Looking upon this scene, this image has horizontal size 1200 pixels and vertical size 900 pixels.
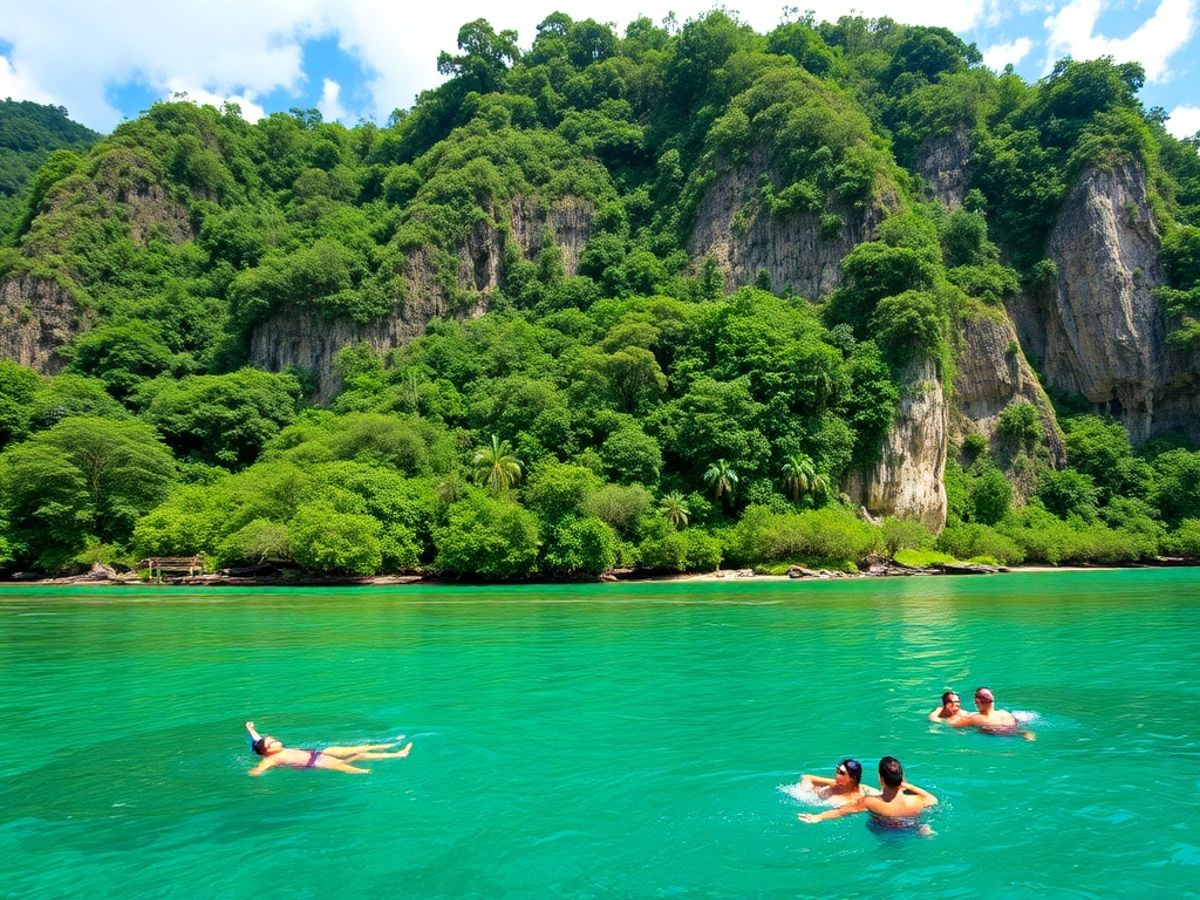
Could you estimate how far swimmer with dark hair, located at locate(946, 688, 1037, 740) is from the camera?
11.0m

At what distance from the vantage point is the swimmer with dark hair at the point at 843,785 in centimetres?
816

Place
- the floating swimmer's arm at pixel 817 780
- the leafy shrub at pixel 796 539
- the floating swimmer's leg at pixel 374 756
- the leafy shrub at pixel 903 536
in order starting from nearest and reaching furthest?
the floating swimmer's arm at pixel 817 780, the floating swimmer's leg at pixel 374 756, the leafy shrub at pixel 796 539, the leafy shrub at pixel 903 536

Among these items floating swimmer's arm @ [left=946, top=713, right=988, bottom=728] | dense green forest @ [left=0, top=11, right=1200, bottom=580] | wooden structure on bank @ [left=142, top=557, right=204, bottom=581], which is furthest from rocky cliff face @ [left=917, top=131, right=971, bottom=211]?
floating swimmer's arm @ [left=946, top=713, right=988, bottom=728]

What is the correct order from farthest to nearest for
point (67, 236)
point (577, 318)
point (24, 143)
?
point (24, 143), point (67, 236), point (577, 318)

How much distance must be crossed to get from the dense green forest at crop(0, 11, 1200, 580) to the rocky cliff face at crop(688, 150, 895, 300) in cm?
142

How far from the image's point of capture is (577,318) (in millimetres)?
72312

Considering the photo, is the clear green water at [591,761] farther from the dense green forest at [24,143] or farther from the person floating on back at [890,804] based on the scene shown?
the dense green forest at [24,143]

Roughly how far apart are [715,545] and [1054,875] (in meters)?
41.1

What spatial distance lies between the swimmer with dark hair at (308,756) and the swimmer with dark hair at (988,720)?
27.5 ft

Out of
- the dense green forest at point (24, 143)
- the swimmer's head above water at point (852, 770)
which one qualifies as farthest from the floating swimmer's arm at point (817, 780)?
the dense green forest at point (24, 143)

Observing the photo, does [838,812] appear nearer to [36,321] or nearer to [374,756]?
[374,756]

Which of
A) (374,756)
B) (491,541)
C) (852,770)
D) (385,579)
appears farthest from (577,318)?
(852,770)

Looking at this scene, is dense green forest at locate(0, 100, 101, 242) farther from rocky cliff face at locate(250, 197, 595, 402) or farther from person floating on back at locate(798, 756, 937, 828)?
person floating on back at locate(798, 756, 937, 828)

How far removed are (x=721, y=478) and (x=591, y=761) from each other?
137ft
